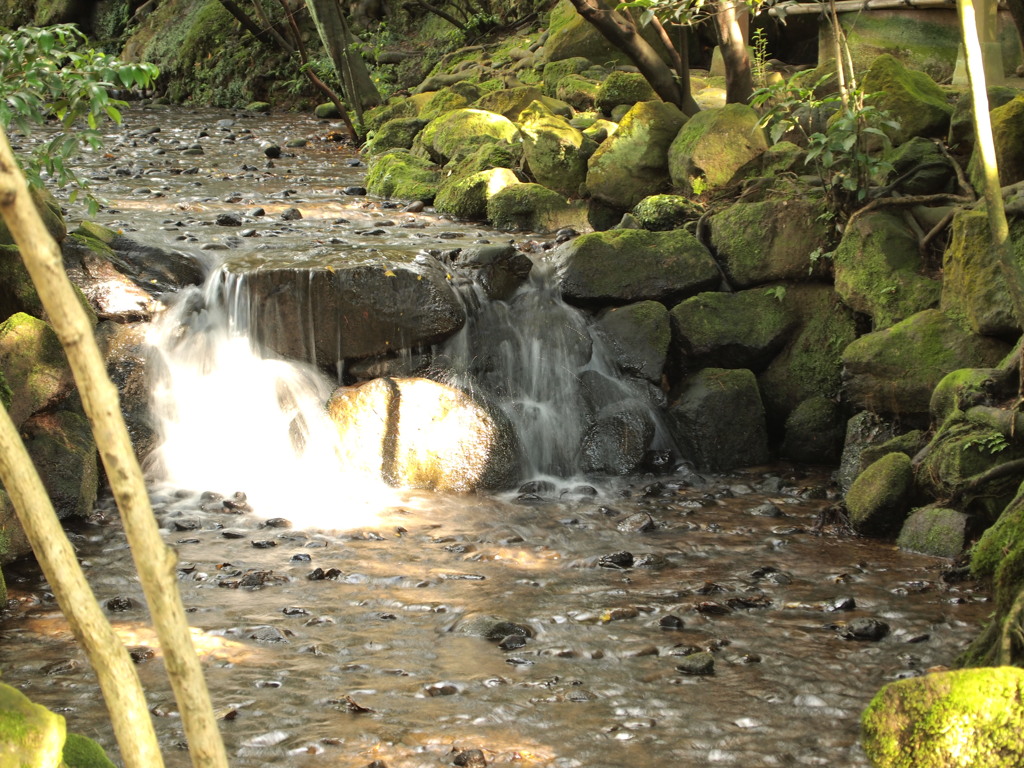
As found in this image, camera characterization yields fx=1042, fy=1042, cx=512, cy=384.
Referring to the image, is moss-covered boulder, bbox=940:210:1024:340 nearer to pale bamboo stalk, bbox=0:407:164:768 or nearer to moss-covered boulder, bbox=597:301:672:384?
moss-covered boulder, bbox=597:301:672:384

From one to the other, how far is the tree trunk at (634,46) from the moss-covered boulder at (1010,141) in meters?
5.15

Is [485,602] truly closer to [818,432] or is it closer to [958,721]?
[958,721]

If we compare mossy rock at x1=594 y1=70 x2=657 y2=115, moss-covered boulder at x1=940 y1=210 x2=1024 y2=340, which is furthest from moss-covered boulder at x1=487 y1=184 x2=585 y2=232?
moss-covered boulder at x1=940 y1=210 x2=1024 y2=340

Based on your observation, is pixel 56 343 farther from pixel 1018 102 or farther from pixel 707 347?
pixel 1018 102

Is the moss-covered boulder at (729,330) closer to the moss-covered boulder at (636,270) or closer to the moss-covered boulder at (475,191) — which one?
the moss-covered boulder at (636,270)

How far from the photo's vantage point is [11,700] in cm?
263

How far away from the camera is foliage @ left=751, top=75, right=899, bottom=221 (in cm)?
831

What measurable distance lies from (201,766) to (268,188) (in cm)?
1259

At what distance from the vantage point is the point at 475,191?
40.2 ft

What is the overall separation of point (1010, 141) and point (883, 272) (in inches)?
52.6

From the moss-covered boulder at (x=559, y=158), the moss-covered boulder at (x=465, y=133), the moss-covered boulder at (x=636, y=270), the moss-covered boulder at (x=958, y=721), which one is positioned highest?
the moss-covered boulder at (x=465, y=133)

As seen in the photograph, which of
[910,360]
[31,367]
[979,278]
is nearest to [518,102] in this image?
[910,360]

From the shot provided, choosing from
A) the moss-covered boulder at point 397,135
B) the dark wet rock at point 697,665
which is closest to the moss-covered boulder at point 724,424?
the dark wet rock at point 697,665

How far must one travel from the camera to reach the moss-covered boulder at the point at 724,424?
28.6ft
